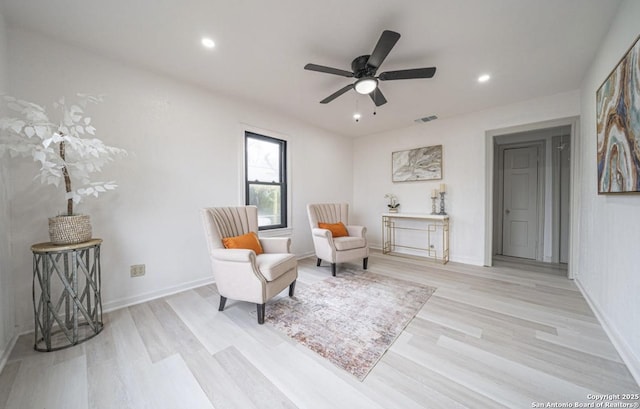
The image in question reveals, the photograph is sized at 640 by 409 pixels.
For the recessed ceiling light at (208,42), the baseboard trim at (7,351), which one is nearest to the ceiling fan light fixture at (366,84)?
the recessed ceiling light at (208,42)

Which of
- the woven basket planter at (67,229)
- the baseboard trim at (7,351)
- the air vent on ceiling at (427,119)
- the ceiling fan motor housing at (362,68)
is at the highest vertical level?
the air vent on ceiling at (427,119)

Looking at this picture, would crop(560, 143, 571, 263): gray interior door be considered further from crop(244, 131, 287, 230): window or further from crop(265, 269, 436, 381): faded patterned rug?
crop(244, 131, 287, 230): window

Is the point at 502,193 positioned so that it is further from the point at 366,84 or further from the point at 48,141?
the point at 48,141

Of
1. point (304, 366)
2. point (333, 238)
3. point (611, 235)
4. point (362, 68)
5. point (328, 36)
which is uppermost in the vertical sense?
point (328, 36)

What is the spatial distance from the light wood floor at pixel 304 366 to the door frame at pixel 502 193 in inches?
87.7

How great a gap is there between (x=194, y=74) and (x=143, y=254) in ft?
6.73

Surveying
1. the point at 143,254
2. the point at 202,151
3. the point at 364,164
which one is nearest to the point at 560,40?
the point at 364,164

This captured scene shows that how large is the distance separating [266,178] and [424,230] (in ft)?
9.88

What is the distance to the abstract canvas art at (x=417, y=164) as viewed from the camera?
4.01m

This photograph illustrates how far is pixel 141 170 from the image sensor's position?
2.36 meters

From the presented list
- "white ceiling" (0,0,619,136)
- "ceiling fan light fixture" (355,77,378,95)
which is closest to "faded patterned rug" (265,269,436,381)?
"ceiling fan light fixture" (355,77,378,95)

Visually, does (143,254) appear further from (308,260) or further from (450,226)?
(450,226)

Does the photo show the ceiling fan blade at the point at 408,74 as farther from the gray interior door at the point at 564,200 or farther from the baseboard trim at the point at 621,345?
the gray interior door at the point at 564,200

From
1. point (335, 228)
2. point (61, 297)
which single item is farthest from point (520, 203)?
point (61, 297)
